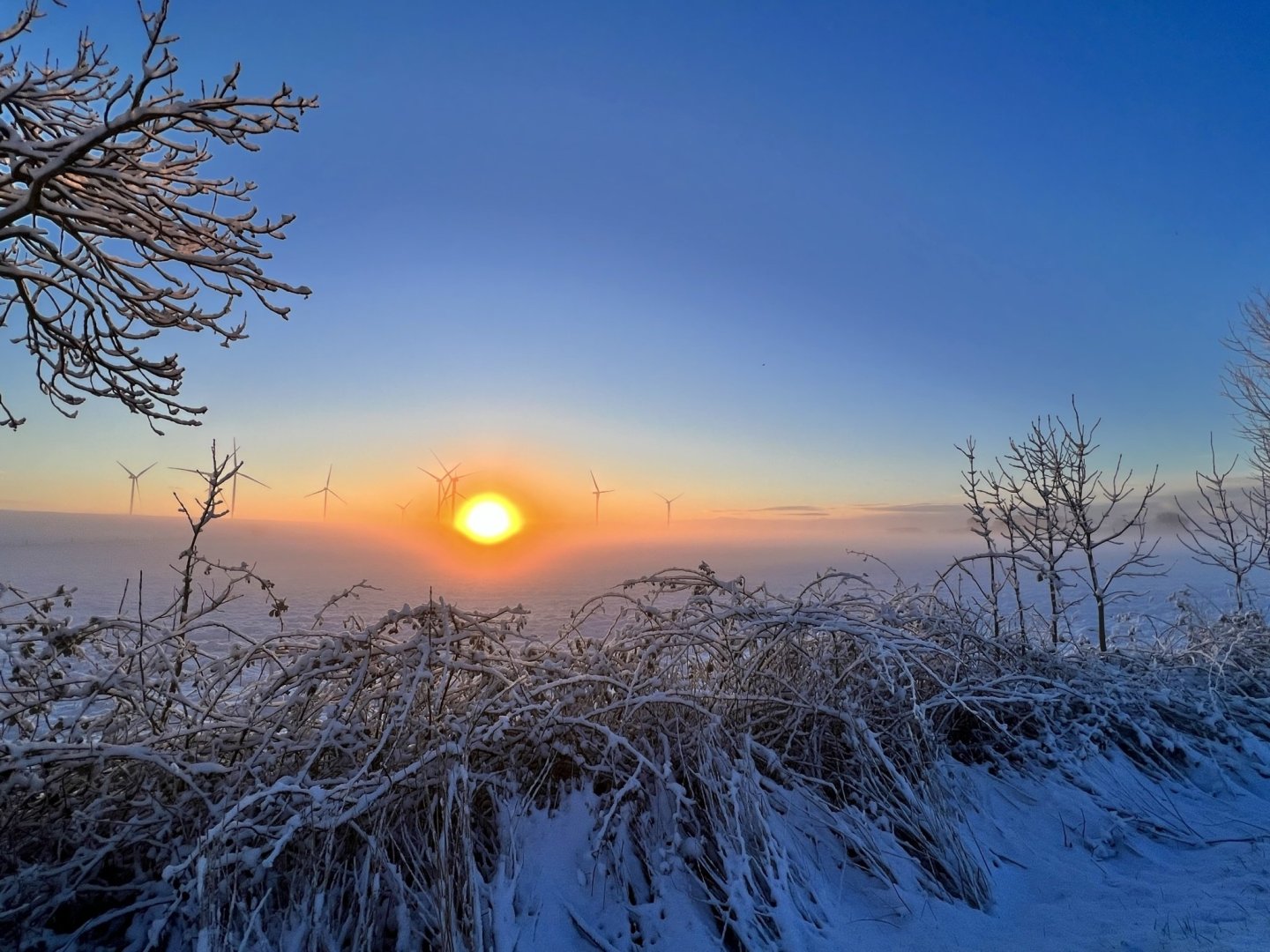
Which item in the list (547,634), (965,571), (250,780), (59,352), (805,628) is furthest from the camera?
(547,634)

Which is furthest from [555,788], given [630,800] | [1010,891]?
[1010,891]

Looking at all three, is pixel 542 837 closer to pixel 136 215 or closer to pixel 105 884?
pixel 105 884

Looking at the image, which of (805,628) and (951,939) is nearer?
(951,939)

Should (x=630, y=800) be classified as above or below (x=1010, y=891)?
above

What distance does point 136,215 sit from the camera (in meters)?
4.15

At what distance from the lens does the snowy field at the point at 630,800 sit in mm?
2666

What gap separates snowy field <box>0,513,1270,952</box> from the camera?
2666mm

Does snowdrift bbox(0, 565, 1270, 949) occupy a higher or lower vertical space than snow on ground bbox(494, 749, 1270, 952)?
higher

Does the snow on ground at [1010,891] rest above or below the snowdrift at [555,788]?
below

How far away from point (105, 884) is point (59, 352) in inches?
160

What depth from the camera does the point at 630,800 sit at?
3277mm

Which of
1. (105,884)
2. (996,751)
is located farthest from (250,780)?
(996,751)

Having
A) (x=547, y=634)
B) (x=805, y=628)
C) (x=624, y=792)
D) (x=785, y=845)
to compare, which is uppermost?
(x=805, y=628)

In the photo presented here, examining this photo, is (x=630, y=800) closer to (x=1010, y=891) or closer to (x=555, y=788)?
(x=555, y=788)
